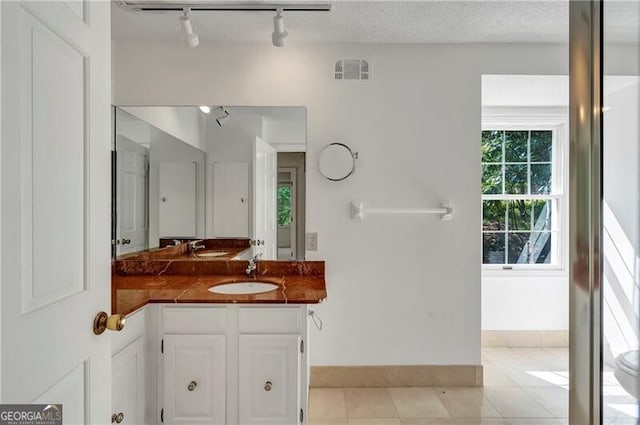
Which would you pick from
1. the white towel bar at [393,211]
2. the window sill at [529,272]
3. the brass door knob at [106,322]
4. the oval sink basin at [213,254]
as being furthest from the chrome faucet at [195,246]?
the window sill at [529,272]

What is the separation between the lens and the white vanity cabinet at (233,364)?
76.5 inches

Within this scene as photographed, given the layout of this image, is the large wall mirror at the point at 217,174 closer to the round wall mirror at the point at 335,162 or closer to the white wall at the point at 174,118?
the white wall at the point at 174,118

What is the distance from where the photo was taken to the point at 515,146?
3.61 metres

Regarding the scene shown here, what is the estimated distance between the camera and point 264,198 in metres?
2.65

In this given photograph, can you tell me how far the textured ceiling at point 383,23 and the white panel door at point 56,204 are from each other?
139cm

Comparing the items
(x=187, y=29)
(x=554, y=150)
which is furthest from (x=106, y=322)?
(x=554, y=150)

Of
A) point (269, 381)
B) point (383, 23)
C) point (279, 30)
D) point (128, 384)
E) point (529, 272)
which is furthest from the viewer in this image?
point (529, 272)

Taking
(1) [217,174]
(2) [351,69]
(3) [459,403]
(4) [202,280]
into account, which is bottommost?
(3) [459,403]

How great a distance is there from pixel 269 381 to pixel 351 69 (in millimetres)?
2044

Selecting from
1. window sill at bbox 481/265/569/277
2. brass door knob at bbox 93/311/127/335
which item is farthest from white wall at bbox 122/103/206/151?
window sill at bbox 481/265/569/277

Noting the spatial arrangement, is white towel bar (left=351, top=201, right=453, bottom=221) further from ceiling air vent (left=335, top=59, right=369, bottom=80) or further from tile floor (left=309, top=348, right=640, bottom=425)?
tile floor (left=309, top=348, right=640, bottom=425)

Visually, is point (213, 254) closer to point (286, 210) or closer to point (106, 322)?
point (286, 210)

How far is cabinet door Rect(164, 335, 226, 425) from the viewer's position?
195cm

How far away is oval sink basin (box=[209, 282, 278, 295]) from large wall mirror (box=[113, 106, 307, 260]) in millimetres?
282
